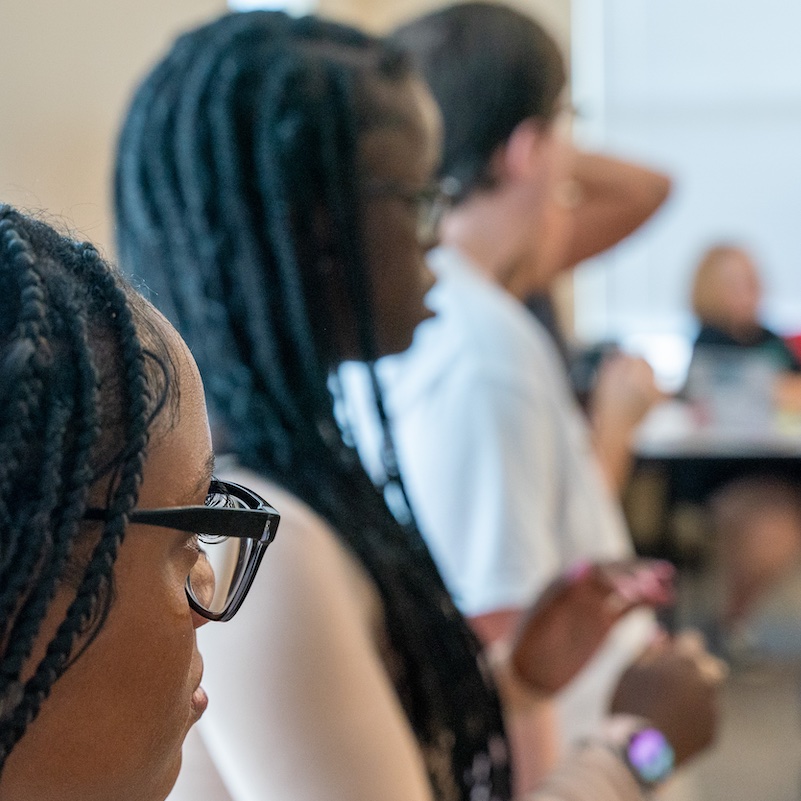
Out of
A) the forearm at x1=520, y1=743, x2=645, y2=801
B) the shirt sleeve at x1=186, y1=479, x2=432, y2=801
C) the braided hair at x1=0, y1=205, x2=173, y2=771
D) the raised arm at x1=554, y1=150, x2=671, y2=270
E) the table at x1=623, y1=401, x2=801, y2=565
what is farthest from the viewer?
the table at x1=623, y1=401, x2=801, y2=565

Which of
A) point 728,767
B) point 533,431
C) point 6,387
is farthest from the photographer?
point 728,767

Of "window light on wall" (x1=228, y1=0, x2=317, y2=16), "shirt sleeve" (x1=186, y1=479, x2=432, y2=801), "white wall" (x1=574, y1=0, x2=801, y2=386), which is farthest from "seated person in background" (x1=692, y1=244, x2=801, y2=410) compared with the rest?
"shirt sleeve" (x1=186, y1=479, x2=432, y2=801)

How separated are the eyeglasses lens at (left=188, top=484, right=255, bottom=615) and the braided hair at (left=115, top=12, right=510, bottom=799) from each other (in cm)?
33

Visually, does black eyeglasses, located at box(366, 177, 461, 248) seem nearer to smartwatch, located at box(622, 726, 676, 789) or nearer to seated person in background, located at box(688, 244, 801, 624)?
smartwatch, located at box(622, 726, 676, 789)

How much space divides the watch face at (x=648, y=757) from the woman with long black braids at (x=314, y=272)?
4 cm

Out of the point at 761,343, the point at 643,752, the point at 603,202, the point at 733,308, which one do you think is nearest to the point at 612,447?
the point at 603,202

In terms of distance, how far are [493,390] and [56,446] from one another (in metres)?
0.85

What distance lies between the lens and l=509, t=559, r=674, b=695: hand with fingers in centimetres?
112

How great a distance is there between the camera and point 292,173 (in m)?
0.92

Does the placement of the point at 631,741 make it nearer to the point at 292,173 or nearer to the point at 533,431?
the point at 533,431

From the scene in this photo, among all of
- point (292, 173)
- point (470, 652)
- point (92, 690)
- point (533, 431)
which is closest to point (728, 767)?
point (533, 431)

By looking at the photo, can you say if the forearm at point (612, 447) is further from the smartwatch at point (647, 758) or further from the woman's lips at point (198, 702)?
the woman's lips at point (198, 702)

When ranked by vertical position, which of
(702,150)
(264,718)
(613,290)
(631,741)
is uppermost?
(264,718)

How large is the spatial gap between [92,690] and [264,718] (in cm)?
28
